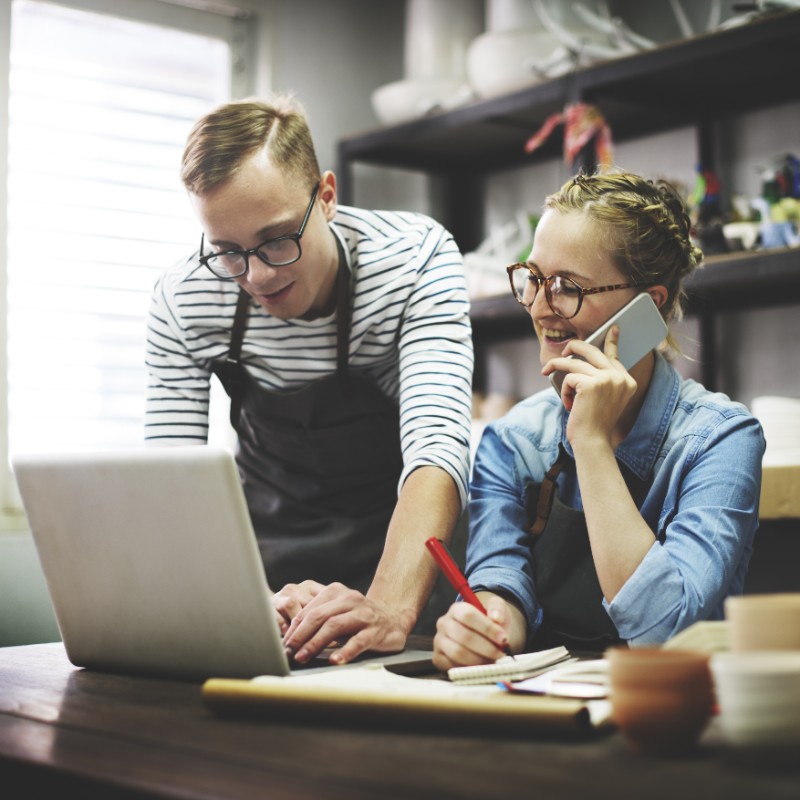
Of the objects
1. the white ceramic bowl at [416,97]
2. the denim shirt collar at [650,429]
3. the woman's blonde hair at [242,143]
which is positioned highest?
the white ceramic bowl at [416,97]

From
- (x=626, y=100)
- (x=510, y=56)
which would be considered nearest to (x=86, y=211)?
(x=510, y=56)

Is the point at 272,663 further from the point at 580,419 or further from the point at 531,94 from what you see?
the point at 531,94

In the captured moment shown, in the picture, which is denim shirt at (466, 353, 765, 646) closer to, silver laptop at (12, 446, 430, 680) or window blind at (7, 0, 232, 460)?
silver laptop at (12, 446, 430, 680)

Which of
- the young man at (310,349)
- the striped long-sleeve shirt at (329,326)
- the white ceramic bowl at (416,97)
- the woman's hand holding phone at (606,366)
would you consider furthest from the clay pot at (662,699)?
the white ceramic bowl at (416,97)

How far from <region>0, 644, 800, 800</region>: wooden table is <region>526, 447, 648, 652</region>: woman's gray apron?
1.83 ft

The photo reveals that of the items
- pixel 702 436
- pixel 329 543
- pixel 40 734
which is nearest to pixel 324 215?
pixel 329 543

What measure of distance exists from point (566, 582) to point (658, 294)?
39 cm

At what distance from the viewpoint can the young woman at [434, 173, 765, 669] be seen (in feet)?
4.07

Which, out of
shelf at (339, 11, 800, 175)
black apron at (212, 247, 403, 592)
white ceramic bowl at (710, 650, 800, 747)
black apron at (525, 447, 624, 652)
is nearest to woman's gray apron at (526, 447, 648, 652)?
black apron at (525, 447, 624, 652)

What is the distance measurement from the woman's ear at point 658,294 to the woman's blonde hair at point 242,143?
0.50 m

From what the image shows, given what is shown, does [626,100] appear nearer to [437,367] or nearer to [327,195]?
[327,195]

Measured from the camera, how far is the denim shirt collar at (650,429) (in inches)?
54.6

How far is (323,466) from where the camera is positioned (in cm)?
179

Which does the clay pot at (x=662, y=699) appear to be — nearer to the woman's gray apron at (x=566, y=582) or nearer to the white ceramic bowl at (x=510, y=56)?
the woman's gray apron at (x=566, y=582)
